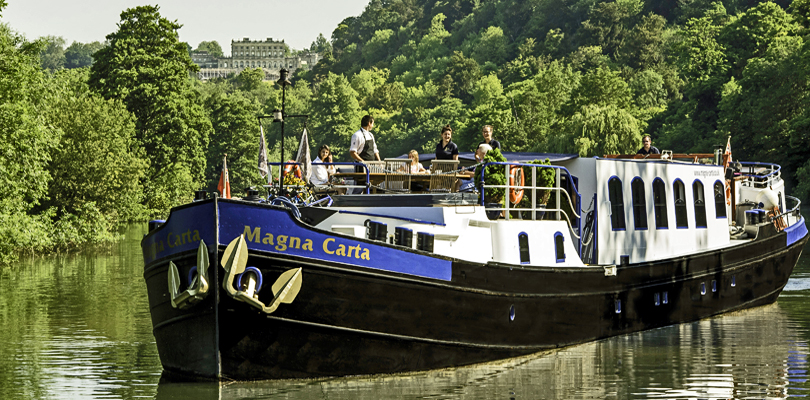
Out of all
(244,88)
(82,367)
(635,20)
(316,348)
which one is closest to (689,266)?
(316,348)

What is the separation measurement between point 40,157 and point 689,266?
21.7 meters

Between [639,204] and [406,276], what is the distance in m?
6.59

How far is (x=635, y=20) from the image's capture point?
133 m

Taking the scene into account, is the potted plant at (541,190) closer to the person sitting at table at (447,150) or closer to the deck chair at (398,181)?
the person sitting at table at (447,150)

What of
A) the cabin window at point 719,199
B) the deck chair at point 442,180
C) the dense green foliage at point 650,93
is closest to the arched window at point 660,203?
the cabin window at point 719,199

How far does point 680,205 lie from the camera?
19656mm

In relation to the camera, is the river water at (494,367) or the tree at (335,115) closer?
the river water at (494,367)

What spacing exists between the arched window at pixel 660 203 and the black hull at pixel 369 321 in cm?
259

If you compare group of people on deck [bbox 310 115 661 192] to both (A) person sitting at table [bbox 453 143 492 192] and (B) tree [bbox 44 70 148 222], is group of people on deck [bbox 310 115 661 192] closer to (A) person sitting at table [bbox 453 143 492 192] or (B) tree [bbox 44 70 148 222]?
(A) person sitting at table [bbox 453 143 492 192]

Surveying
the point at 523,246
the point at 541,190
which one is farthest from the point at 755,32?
the point at 523,246

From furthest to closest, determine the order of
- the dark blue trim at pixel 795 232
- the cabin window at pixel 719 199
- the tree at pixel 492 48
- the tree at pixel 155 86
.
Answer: the tree at pixel 492 48 → the tree at pixel 155 86 → the dark blue trim at pixel 795 232 → the cabin window at pixel 719 199

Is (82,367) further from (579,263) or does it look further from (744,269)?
(744,269)

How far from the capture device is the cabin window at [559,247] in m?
16.5

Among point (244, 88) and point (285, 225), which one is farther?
point (244, 88)
